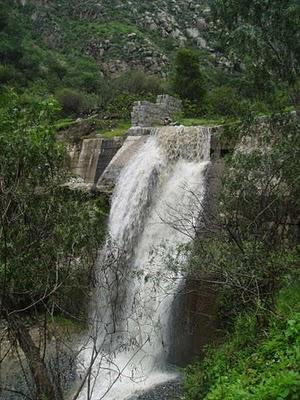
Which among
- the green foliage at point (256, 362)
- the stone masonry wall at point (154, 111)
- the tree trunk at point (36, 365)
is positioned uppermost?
the stone masonry wall at point (154, 111)

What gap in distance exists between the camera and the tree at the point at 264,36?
9.95m

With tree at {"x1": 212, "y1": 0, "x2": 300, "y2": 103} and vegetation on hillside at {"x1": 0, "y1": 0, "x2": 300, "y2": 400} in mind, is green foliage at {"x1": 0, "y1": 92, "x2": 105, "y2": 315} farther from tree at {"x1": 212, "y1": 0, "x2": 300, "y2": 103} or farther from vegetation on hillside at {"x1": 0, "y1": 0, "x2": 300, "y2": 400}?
tree at {"x1": 212, "y1": 0, "x2": 300, "y2": 103}

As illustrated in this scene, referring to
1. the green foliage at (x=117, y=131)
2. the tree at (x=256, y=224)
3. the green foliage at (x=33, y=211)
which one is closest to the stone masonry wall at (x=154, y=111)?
the green foliage at (x=117, y=131)

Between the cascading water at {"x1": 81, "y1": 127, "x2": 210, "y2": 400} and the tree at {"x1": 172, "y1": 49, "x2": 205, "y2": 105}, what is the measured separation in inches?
411

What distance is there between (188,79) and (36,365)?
851 inches

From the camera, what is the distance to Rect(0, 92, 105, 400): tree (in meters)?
6.05

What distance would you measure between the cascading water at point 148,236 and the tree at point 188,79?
34.2 ft

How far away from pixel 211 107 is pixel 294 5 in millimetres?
13269

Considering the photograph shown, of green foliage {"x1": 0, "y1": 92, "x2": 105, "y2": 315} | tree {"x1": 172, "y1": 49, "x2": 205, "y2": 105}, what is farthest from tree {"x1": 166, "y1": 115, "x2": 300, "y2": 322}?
tree {"x1": 172, "y1": 49, "x2": 205, "y2": 105}

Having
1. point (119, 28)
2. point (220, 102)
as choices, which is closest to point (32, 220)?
point (220, 102)

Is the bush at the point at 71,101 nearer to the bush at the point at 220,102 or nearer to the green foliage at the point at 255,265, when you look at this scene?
the bush at the point at 220,102

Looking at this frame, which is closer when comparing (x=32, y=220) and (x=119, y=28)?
(x=32, y=220)

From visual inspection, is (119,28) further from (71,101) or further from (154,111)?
(154,111)

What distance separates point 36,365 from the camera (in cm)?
633
